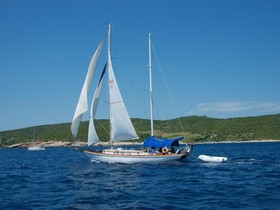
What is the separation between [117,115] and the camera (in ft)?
140

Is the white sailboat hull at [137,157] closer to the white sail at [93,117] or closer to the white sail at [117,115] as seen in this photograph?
the white sail at [93,117]

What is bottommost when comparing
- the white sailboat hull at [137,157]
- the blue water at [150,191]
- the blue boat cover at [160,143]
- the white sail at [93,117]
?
the blue water at [150,191]

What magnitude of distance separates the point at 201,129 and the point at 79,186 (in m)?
154

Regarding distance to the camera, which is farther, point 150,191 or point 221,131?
point 221,131

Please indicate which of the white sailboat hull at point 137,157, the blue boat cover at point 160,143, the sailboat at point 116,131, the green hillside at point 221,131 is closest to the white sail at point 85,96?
the sailboat at point 116,131

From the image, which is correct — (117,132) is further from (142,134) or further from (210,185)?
(142,134)

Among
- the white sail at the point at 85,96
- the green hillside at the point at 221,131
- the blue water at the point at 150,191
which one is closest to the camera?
the blue water at the point at 150,191

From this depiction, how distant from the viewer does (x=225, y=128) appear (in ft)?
554

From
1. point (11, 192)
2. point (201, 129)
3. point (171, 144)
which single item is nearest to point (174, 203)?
point (11, 192)

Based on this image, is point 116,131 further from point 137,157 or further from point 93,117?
point 137,157

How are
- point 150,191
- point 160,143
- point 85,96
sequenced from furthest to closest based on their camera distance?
point 160,143, point 85,96, point 150,191

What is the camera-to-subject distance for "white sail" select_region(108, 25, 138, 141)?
42656 millimetres

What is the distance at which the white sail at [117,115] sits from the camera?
42.7 meters

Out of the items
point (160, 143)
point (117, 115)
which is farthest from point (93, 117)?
point (160, 143)
